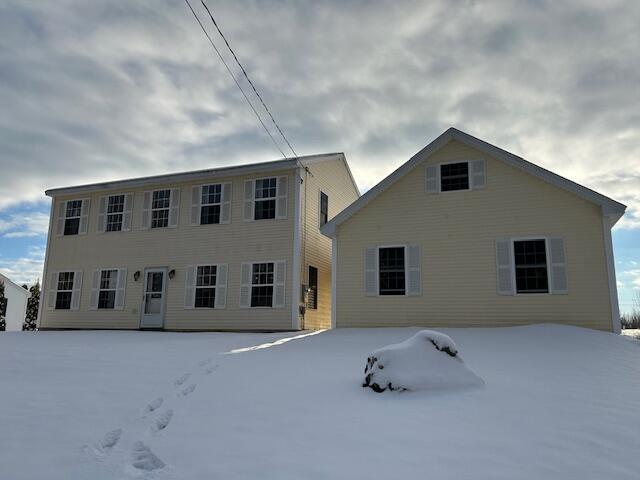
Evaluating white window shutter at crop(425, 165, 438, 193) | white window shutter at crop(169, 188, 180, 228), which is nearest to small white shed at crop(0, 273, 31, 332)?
white window shutter at crop(169, 188, 180, 228)

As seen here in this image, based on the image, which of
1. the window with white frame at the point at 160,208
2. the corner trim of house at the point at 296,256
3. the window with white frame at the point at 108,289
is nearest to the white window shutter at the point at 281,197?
the corner trim of house at the point at 296,256

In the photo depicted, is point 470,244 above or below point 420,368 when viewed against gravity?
above

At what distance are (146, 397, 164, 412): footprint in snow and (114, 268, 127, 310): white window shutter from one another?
37.1 feet

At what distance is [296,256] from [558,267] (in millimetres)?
7072

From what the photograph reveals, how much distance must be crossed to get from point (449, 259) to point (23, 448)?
10265 mm

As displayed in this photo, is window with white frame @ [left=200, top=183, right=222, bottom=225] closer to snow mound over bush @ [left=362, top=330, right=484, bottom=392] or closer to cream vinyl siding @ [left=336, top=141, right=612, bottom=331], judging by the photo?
cream vinyl siding @ [left=336, top=141, right=612, bottom=331]

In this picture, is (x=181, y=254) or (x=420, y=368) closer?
(x=420, y=368)

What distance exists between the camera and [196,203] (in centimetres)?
1616

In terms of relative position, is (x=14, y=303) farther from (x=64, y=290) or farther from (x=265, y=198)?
(x=265, y=198)

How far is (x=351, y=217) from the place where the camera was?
1363 centimetres

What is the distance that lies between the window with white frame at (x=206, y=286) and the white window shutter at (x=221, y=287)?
14 centimetres

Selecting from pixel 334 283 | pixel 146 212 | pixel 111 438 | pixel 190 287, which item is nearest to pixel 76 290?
pixel 146 212

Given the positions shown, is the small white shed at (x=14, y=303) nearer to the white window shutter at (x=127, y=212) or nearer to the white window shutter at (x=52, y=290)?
the white window shutter at (x=52, y=290)

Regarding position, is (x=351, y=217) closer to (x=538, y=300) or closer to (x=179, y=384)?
(x=538, y=300)
